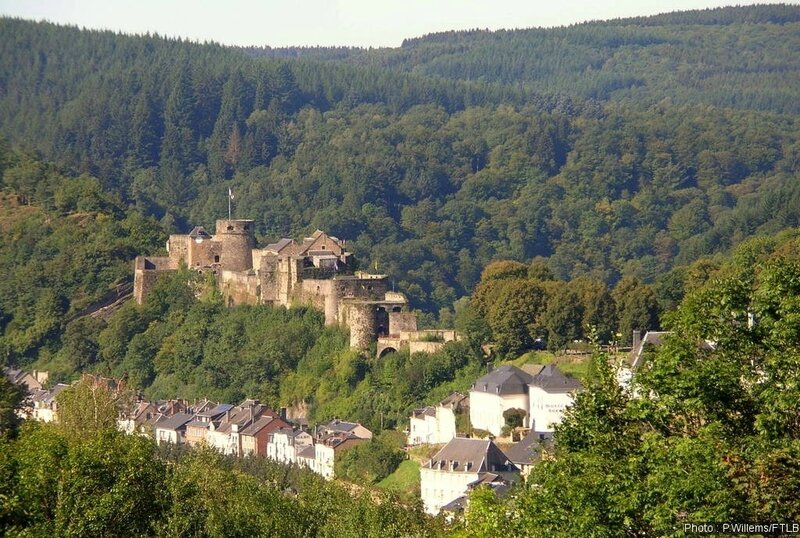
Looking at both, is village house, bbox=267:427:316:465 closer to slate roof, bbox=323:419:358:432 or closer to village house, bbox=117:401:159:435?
slate roof, bbox=323:419:358:432

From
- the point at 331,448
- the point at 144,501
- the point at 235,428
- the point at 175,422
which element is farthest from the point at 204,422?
the point at 144,501

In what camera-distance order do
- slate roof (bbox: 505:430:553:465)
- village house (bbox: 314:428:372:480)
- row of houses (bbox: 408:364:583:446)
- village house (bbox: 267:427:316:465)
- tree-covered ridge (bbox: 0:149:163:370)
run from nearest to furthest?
slate roof (bbox: 505:430:553:465) → row of houses (bbox: 408:364:583:446) → village house (bbox: 314:428:372:480) → village house (bbox: 267:427:316:465) → tree-covered ridge (bbox: 0:149:163:370)

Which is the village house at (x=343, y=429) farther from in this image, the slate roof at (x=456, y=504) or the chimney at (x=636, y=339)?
the slate roof at (x=456, y=504)

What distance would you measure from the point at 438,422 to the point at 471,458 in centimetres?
644

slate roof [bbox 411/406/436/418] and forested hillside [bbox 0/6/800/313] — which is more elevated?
forested hillside [bbox 0/6/800/313]

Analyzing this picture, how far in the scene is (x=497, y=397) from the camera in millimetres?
63719

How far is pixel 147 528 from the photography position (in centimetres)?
4006

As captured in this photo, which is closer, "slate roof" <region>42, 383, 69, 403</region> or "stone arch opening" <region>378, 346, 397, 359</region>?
"stone arch opening" <region>378, 346, 397, 359</region>

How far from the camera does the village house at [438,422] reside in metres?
65.8

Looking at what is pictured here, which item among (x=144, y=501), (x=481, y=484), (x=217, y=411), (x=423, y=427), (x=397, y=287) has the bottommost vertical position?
(x=144, y=501)

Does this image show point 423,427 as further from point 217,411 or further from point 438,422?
point 217,411

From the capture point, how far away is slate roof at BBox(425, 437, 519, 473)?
5934 cm

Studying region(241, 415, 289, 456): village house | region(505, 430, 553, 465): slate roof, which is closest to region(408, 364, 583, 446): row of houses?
region(505, 430, 553, 465): slate roof

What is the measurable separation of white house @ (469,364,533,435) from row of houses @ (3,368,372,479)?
5422mm
